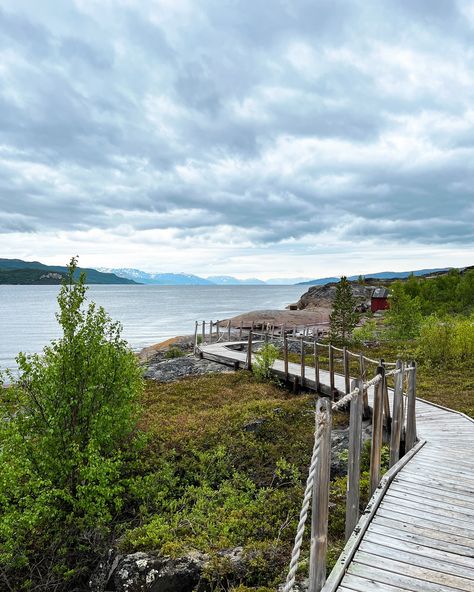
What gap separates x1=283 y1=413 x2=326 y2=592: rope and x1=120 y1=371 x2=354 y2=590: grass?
8.85 feet

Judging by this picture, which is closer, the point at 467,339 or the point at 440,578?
the point at 440,578

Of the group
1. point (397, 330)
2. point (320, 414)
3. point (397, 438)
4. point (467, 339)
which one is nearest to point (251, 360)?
point (467, 339)

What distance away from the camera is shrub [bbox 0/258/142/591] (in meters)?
9.01

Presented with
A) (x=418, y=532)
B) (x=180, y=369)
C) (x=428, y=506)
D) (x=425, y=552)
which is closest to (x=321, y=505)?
(x=425, y=552)

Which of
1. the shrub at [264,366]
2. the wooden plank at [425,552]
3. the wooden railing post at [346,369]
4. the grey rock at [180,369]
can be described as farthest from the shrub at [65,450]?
the grey rock at [180,369]

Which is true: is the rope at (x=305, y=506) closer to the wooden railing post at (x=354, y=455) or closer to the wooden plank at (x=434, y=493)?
the wooden railing post at (x=354, y=455)

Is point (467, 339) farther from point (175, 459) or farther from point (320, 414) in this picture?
point (320, 414)

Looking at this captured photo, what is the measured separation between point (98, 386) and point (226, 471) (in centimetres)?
392

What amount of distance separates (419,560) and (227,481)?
632 cm

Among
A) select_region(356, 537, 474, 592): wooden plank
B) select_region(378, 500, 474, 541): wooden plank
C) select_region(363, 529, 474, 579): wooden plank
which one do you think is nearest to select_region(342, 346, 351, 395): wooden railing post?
select_region(378, 500, 474, 541): wooden plank

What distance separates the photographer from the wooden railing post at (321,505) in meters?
4.28

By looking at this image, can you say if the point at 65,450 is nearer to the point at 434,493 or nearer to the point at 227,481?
the point at 227,481

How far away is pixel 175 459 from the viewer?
1281 cm

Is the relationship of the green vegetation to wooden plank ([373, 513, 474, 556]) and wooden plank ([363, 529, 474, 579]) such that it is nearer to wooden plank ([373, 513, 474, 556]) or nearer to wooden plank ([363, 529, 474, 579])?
wooden plank ([373, 513, 474, 556])
